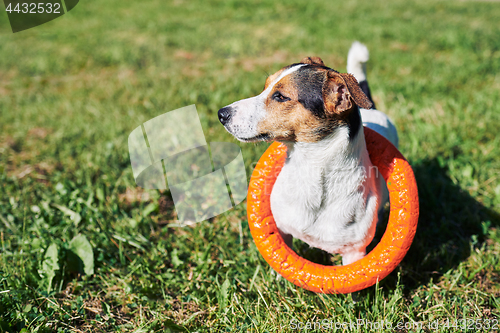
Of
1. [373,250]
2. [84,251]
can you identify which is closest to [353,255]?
[373,250]

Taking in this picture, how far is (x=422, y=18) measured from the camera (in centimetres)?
965

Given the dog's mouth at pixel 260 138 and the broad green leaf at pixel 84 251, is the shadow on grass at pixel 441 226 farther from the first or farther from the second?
the broad green leaf at pixel 84 251

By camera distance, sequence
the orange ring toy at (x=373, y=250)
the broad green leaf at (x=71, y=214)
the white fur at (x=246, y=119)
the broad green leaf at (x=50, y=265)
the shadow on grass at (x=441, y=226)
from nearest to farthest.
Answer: the white fur at (x=246, y=119)
the orange ring toy at (x=373, y=250)
the broad green leaf at (x=50, y=265)
the shadow on grass at (x=441, y=226)
the broad green leaf at (x=71, y=214)

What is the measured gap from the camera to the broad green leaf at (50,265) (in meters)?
2.73

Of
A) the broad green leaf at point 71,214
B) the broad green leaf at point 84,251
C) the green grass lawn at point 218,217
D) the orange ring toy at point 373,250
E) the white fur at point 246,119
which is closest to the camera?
the white fur at point 246,119

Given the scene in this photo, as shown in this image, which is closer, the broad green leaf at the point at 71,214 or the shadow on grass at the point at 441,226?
the shadow on grass at the point at 441,226

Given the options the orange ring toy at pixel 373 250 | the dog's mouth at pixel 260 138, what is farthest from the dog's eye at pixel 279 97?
the orange ring toy at pixel 373 250

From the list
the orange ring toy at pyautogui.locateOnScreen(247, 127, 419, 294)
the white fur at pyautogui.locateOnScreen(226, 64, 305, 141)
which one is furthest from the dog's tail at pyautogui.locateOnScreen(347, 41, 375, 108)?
the white fur at pyautogui.locateOnScreen(226, 64, 305, 141)

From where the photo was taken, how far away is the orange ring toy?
2.49 meters

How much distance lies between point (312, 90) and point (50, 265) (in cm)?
233

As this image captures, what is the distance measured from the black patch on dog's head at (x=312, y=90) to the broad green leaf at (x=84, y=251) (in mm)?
2027

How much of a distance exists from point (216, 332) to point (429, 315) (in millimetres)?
1517

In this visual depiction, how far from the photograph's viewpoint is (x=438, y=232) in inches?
131

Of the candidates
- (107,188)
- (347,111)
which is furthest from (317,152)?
(107,188)
